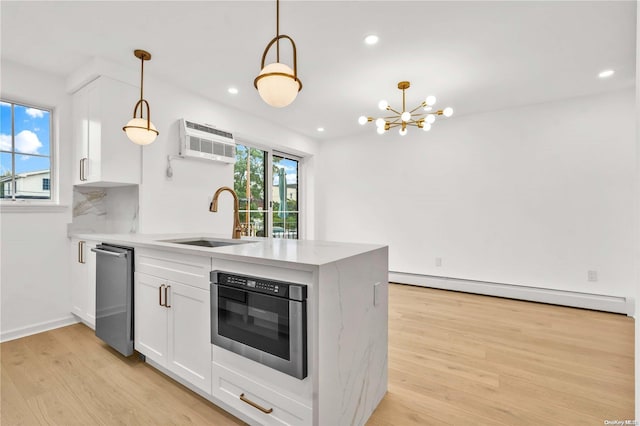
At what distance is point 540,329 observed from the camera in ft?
9.61

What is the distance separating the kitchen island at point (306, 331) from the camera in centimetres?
128

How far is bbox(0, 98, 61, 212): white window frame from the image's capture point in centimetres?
276

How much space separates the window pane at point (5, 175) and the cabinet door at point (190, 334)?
2.29 metres

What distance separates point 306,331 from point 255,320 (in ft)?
0.99

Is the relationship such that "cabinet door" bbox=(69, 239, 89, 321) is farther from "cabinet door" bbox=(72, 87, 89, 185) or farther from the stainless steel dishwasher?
"cabinet door" bbox=(72, 87, 89, 185)

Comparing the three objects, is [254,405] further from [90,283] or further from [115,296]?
[90,283]

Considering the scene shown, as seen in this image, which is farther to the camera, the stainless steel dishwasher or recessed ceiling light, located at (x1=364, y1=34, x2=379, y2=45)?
recessed ceiling light, located at (x1=364, y1=34, x2=379, y2=45)

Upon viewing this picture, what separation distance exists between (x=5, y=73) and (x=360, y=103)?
3.71 meters

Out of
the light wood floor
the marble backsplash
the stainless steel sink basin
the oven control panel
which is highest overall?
the marble backsplash

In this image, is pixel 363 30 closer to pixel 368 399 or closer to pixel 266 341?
pixel 266 341

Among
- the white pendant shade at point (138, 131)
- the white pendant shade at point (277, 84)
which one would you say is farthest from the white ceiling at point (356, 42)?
the white pendant shade at point (277, 84)

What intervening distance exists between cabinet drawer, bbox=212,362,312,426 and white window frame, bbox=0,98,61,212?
2636mm

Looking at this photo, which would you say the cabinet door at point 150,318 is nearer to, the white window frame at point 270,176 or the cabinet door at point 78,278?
the cabinet door at point 78,278

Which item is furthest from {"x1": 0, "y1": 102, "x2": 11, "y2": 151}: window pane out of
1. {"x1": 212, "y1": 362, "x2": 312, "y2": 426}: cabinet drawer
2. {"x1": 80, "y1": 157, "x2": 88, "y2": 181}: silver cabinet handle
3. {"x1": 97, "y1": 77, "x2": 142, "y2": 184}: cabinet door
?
{"x1": 212, "y1": 362, "x2": 312, "y2": 426}: cabinet drawer
